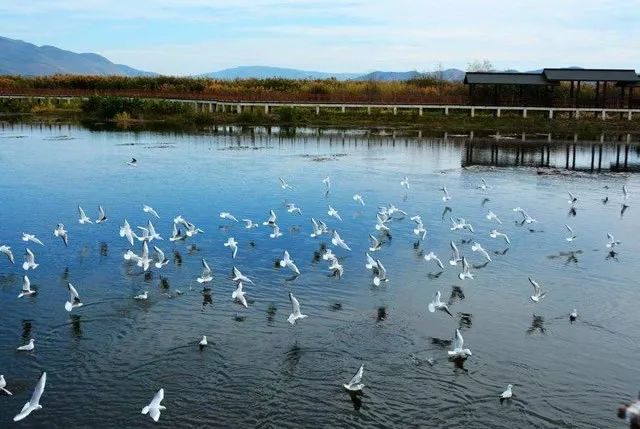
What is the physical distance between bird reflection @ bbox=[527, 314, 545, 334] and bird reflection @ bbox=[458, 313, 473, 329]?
129 centimetres

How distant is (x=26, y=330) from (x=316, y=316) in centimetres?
616

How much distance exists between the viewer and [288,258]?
19266mm

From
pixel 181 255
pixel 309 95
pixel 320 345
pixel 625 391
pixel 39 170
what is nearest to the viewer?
pixel 625 391

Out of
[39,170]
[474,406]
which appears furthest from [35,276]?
[39,170]

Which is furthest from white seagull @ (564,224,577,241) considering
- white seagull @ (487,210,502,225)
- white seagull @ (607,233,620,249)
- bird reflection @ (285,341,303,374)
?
bird reflection @ (285,341,303,374)

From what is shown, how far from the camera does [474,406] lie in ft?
41.9

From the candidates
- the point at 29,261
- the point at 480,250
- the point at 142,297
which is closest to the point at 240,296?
the point at 142,297

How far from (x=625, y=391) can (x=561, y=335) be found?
250cm

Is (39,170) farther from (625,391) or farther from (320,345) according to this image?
(625,391)

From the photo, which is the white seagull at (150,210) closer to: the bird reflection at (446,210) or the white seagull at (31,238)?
the white seagull at (31,238)

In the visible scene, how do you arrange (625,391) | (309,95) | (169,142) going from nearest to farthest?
(625,391) < (169,142) < (309,95)

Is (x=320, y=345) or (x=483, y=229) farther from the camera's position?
(x=483, y=229)

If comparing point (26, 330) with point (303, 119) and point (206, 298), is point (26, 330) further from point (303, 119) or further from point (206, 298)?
point (303, 119)

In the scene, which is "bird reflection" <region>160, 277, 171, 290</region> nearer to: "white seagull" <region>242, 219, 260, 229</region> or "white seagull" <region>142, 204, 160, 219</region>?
A: "white seagull" <region>242, 219, 260, 229</region>
